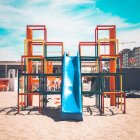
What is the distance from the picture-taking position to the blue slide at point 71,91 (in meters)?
10.3

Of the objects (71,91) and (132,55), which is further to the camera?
(132,55)

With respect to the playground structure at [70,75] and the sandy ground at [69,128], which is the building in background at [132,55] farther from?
the sandy ground at [69,128]

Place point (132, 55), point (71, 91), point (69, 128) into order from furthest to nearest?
1. point (132, 55)
2. point (71, 91)
3. point (69, 128)

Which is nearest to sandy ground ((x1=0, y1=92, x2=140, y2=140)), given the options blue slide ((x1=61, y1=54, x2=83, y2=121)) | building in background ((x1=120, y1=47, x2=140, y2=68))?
blue slide ((x1=61, y1=54, x2=83, y2=121))

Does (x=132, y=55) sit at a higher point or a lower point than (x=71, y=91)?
higher

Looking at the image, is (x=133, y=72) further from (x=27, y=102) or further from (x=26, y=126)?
(x=26, y=126)

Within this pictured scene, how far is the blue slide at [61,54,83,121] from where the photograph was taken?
10258mm

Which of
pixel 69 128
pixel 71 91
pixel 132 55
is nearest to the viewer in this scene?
pixel 69 128

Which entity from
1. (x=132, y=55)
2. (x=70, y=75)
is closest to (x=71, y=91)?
(x=70, y=75)

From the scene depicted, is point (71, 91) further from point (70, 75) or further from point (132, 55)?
point (132, 55)

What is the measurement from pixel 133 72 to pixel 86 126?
1777cm

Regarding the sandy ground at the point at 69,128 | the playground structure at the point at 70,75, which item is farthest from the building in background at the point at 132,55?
the sandy ground at the point at 69,128

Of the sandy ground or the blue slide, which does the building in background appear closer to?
the blue slide

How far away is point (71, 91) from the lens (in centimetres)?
1166
